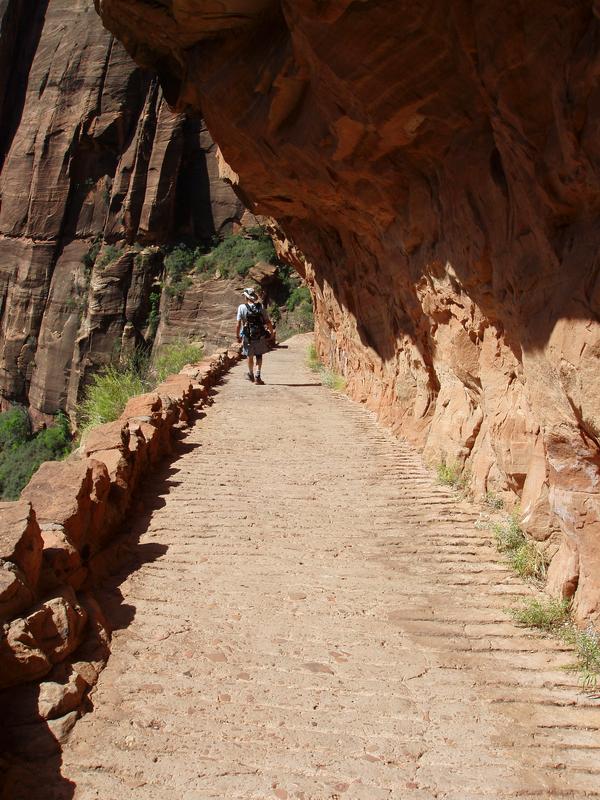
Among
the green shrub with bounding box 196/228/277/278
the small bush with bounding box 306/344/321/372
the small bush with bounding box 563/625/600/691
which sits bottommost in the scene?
the small bush with bounding box 563/625/600/691

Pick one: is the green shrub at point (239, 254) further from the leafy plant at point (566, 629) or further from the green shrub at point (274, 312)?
the leafy plant at point (566, 629)

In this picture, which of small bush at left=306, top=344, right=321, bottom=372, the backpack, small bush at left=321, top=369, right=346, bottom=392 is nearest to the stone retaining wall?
the backpack

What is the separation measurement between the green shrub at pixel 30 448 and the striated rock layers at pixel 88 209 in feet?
3.99

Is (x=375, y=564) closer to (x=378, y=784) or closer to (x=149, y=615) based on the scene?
(x=149, y=615)

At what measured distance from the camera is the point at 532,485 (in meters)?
4.23

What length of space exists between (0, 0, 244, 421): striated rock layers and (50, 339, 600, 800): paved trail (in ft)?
82.3

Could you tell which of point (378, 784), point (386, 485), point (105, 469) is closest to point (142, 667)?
point (378, 784)

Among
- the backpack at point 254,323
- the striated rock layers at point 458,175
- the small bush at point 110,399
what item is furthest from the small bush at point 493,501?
the backpack at point 254,323

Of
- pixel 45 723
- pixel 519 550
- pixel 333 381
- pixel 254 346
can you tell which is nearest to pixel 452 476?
pixel 519 550

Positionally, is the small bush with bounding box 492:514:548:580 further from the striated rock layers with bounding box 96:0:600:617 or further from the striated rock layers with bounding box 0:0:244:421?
the striated rock layers with bounding box 0:0:244:421

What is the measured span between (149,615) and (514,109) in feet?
11.4

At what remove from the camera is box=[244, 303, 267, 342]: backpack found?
33.3 feet

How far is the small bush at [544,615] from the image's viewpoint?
11.2ft

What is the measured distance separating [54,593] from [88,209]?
31395mm
